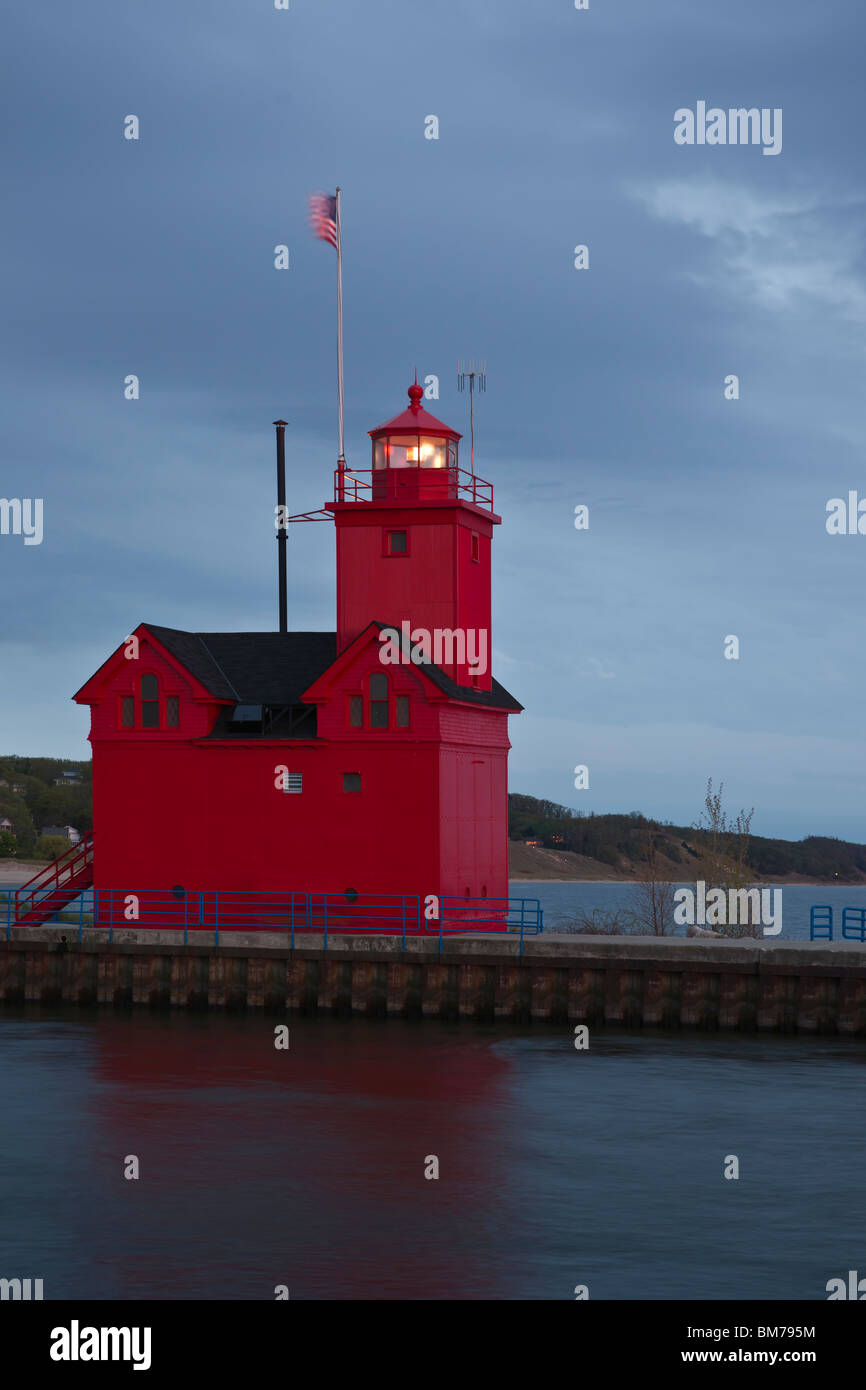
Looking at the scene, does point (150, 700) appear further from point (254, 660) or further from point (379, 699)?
point (379, 699)

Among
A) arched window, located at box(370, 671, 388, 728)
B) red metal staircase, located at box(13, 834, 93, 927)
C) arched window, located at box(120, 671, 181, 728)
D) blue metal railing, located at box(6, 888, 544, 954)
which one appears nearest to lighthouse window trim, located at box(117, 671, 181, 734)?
arched window, located at box(120, 671, 181, 728)

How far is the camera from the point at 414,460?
43469 mm

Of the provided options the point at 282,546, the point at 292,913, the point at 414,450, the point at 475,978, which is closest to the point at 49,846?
the point at 282,546

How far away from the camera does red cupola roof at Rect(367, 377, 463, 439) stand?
43094mm

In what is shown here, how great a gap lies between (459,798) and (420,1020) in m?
6.28

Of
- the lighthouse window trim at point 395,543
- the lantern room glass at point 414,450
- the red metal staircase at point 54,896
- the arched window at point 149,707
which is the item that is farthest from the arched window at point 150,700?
the lantern room glass at point 414,450

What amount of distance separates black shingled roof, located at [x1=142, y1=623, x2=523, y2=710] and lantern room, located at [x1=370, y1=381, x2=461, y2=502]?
3.55 m

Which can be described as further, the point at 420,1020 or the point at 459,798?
the point at 459,798

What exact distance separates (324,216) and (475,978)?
2002 cm

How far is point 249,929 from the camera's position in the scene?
42.2m

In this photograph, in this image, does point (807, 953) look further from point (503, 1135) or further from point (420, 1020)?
point (503, 1135)

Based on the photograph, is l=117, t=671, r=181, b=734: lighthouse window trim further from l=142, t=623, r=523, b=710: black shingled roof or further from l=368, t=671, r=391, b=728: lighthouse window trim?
l=368, t=671, r=391, b=728: lighthouse window trim
